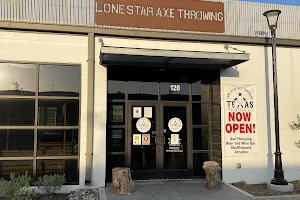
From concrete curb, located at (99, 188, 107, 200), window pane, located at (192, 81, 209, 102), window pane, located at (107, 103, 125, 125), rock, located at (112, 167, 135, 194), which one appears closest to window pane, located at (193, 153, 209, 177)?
window pane, located at (192, 81, 209, 102)

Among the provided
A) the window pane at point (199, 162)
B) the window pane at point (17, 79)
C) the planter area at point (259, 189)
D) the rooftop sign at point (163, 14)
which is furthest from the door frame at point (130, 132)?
the window pane at point (17, 79)

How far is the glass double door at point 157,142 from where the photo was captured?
373 inches

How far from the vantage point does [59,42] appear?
8.70m

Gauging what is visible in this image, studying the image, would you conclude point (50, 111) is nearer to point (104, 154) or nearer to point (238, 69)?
point (104, 154)

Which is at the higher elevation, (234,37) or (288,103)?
(234,37)

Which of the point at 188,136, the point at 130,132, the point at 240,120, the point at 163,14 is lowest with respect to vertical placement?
the point at 188,136

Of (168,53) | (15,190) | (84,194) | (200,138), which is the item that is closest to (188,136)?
(200,138)

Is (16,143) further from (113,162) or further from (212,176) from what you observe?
(212,176)

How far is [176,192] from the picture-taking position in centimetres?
812

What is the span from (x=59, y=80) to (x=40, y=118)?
1.13 m

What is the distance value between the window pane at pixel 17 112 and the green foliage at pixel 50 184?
4.99 feet

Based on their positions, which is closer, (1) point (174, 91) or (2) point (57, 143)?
(2) point (57, 143)

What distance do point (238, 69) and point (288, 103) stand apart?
1944mm

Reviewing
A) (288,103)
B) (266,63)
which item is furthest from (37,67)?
(288,103)
